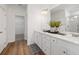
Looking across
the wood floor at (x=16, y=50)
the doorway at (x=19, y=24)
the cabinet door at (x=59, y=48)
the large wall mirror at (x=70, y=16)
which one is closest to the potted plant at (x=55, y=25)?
the large wall mirror at (x=70, y=16)

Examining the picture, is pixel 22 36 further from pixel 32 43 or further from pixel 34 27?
pixel 34 27

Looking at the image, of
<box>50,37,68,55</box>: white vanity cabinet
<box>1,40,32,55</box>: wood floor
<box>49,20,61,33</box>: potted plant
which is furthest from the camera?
<box>49,20,61,33</box>: potted plant

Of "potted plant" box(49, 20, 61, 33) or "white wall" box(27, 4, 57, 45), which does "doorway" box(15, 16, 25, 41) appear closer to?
"white wall" box(27, 4, 57, 45)

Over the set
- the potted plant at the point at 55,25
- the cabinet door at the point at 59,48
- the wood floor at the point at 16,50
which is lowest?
the wood floor at the point at 16,50

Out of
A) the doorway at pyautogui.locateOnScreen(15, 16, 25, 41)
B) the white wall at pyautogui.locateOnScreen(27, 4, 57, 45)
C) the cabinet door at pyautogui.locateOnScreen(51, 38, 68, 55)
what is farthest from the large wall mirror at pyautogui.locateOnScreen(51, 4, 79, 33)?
the doorway at pyautogui.locateOnScreen(15, 16, 25, 41)

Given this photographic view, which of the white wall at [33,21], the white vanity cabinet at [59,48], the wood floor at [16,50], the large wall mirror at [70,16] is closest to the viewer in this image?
the white vanity cabinet at [59,48]

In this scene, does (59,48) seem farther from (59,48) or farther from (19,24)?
(19,24)

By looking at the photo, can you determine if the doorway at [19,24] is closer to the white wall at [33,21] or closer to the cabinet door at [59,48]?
the white wall at [33,21]

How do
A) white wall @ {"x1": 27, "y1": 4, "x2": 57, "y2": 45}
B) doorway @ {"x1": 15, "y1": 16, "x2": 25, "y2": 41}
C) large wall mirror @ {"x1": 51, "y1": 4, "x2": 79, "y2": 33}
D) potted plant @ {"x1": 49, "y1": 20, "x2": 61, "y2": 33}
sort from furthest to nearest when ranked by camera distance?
doorway @ {"x1": 15, "y1": 16, "x2": 25, "y2": 41}, white wall @ {"x1": 27, "y1": 4, "x2": 57, "y2": 45}, potted plant @ {"x1": 49, "y1": 20, "x2": 61, "y2": 33}, large wall mirror @ {"x1": 51, "y1": 4, "x2": 79, "y2": 33}

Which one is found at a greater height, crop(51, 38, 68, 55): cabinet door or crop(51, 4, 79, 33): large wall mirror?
crop(51, 4, 79, 33): large wall mirror

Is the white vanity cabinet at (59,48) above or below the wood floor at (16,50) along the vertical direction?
above

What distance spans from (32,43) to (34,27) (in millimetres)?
670
